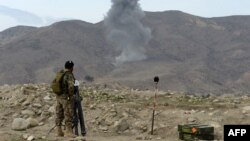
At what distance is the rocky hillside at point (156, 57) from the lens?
87.6 metres

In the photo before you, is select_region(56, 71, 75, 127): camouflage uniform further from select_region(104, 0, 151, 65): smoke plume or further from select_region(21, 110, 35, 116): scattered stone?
select_region(104, 0, 151, 65): smoke plume

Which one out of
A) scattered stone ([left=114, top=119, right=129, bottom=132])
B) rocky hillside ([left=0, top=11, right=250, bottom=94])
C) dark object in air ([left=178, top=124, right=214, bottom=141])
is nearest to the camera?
dark object in air ([left=178, top=124, right=214, bottom=141])

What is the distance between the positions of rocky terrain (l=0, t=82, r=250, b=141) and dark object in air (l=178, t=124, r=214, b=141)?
473 millimetres

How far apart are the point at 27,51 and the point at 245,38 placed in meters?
75.9

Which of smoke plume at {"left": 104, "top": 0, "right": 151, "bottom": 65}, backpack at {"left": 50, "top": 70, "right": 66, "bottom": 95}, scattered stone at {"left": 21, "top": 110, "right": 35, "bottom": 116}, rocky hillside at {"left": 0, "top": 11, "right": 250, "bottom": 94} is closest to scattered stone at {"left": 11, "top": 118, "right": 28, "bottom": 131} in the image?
scattered stone at {"left": 21, "top": 110, "right": 35, "bottom": 116}

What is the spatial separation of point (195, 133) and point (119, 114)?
4.08 metres

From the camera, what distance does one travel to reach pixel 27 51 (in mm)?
121000

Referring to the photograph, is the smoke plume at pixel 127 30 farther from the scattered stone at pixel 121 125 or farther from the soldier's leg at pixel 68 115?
the soldier's leg at pixel 68 115

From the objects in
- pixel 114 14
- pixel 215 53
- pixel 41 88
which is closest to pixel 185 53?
pixel 215 53

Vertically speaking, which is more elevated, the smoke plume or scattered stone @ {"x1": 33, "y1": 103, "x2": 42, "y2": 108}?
the smoke plume

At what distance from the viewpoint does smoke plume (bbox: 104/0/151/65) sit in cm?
Answer: 12494

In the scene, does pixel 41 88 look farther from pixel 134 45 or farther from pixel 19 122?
pixel 134 45

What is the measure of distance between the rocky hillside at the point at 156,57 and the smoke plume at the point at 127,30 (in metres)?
3.19

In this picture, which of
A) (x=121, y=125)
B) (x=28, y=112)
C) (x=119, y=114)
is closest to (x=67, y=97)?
(x=121, y=125)
